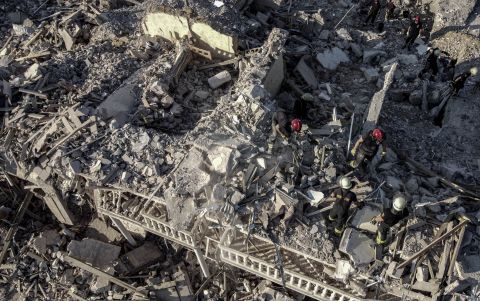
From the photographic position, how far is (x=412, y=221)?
8.05m

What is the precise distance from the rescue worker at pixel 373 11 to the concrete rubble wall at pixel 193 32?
522cm

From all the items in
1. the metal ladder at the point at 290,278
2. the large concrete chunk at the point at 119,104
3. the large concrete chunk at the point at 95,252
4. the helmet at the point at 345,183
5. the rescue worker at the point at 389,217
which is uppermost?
the helmet at the point at 345,183

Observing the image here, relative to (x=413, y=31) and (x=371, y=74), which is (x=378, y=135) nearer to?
(x=371, y=74)

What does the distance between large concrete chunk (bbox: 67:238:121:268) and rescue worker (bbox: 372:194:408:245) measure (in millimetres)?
6464

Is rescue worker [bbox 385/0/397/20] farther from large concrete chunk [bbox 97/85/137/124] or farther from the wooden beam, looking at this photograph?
the wooden beam

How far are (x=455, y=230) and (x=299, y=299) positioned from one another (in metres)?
3.82

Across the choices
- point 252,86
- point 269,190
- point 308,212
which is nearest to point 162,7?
point 252,86

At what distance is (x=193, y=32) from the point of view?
38.4 ft

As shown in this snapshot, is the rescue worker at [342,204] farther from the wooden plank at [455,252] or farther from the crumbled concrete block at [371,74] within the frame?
the crumbled concrete block at [371,74]

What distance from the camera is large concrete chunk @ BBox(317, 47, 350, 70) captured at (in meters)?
12.2

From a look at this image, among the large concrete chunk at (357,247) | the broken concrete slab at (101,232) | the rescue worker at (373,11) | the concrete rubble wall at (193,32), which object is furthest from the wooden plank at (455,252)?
the rescue worker at (373,11)

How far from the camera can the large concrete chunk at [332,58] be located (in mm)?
12184

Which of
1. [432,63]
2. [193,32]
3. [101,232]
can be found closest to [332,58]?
[432,63]

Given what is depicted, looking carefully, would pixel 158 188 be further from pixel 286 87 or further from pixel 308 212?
pixel 286 87
